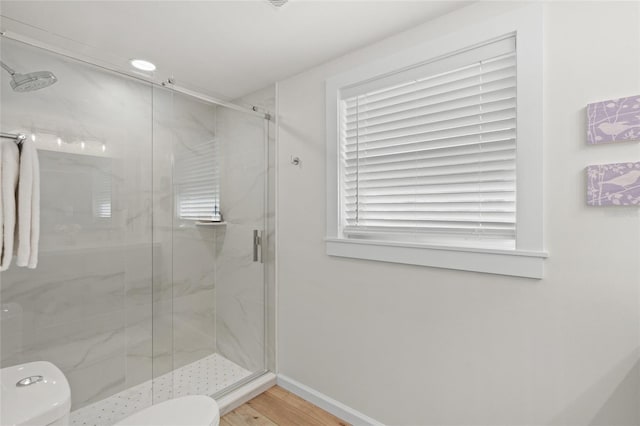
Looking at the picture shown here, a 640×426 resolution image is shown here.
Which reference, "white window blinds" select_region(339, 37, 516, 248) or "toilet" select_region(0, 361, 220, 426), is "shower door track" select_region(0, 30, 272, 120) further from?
"toilet" select_region(0, 361, 220, 426)

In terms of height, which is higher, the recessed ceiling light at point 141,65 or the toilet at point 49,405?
the recessed ceiling light at point 141,65

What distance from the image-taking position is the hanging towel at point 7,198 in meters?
1.20

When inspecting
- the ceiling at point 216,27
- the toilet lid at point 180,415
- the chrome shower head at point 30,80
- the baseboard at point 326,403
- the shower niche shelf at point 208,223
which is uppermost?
the ceiling at point 216,27

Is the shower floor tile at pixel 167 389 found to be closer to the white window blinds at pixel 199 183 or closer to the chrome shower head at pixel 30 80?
the white window blinds at pixel 199 183

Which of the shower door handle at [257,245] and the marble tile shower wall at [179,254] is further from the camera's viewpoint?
the shower door handle at [257,245]

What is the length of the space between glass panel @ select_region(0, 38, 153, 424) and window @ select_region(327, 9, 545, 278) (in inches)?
45.9

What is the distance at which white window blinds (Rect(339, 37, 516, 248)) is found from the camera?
143 centimetres

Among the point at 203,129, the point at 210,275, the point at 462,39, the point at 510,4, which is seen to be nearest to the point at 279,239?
the point at 210,275

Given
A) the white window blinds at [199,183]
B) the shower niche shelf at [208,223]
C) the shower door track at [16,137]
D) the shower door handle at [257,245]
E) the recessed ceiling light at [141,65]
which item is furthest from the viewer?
the shower door handle at [257,245]

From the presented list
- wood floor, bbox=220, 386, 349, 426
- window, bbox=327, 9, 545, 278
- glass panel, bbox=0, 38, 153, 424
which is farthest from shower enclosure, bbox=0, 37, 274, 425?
window, bbox=327, 9, 545, 278

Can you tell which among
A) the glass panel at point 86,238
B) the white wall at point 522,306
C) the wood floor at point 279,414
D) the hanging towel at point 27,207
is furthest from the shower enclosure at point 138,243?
the white wall at point 522,306

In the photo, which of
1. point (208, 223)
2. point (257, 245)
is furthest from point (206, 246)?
point (257, 245)

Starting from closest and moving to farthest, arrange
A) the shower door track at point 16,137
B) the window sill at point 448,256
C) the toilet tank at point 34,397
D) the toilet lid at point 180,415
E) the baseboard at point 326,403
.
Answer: the toilet tank at point 34,397, the shower door track at point 16,137, the window sill at point 448,256, the toilet lid at point 180,415, the baseboard at point 326,403

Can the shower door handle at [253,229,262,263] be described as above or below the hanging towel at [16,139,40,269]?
below
